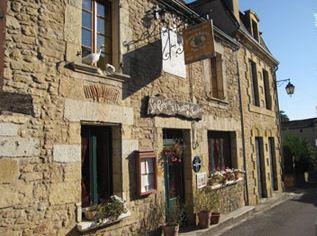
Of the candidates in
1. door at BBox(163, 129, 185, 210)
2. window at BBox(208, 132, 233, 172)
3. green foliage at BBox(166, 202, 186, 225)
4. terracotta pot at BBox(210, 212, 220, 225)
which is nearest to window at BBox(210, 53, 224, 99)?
window at BBox(208, 132, 233, 172)

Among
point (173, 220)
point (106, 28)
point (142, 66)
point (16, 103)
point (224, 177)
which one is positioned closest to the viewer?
point (16, 103)

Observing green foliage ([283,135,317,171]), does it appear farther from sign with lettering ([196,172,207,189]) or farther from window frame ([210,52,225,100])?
sign with lettering ([196,172,207,189])

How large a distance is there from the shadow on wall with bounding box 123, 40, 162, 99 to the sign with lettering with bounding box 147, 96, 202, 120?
0.43m

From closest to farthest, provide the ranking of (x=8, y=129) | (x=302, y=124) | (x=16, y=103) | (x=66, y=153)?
1. (x=8, y=129)
2. (x=16, y=103)
3. (x=66, y=153)
4. (x=302, y=124)

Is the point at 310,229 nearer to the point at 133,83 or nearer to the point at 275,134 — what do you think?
the point at 133,83

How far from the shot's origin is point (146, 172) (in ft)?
20.1

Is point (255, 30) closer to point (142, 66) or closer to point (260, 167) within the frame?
point (260, 167)

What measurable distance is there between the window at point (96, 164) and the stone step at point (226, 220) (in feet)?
6.98

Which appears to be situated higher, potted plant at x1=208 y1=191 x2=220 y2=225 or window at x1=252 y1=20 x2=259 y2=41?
window at x1=252 y1=20 x2=259 y2=41

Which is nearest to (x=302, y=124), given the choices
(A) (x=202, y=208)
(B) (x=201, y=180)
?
(B) (x=201, y=180)

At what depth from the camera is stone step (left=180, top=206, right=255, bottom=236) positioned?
6.74 meters

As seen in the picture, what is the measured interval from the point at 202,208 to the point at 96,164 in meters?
3.05

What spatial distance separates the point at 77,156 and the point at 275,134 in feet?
34.7


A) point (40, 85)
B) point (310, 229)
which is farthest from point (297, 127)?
point (40, 85)
